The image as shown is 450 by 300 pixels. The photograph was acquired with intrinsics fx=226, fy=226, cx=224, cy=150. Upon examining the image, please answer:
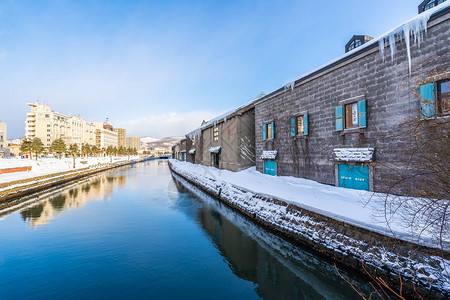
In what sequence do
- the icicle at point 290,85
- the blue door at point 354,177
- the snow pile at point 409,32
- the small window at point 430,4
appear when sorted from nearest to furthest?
the snow pile at point 409,32
the blue door at point 354,177
the icicle at point 290,85
the small window at point 430,4

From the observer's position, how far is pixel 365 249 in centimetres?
678

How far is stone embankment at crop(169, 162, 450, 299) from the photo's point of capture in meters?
5.41

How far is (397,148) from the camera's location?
9.45m

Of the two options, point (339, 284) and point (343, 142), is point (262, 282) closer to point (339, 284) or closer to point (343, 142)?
point (339, 284)

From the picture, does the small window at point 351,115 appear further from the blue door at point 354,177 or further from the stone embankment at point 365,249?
the stone embankment at point 365,249

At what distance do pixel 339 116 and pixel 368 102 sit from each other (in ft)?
5.43

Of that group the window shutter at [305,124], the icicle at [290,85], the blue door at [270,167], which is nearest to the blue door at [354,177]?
the window shutter at [305,124]

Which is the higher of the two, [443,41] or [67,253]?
[443,41]

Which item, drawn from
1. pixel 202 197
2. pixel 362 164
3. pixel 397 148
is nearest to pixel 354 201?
pixel 362 164

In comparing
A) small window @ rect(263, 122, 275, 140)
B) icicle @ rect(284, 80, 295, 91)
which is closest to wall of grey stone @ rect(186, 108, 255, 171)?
small window @ rect(263, 122, 275, 140)

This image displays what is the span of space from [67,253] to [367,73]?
611 inches

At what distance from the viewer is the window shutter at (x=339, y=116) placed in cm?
1193

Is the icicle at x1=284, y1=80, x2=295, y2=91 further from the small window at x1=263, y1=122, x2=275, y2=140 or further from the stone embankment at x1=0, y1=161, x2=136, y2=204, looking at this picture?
the stone embankment at x1=0, y1=161, x2=136, y2=204

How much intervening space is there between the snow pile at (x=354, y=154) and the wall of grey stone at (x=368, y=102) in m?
0.27
